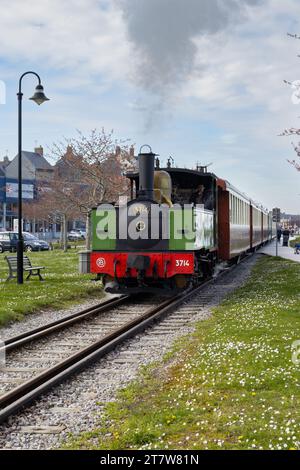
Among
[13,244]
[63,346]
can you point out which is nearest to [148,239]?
[63,346]

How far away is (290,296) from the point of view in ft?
46.8

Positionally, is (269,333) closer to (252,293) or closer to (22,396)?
(22,396)

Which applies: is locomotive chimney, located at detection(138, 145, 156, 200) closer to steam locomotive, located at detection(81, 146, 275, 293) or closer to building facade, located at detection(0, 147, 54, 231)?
steam locomotive, located at detection(81, 146, 275, 293)

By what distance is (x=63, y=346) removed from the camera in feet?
31.2

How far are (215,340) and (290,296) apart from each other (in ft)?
18.9

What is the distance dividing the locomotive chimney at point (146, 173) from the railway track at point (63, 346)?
8.84 ft

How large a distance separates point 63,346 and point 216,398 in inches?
157

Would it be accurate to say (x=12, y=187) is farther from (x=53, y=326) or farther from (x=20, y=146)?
(x=53, y=326)

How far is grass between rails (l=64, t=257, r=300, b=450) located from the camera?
5.03 metres

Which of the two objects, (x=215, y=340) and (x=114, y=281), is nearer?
(x=215, y=340)

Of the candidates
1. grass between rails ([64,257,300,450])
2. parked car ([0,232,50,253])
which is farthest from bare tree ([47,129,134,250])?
grass between rails ([64,257,300,450])

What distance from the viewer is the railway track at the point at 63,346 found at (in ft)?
22.5

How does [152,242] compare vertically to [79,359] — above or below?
above
